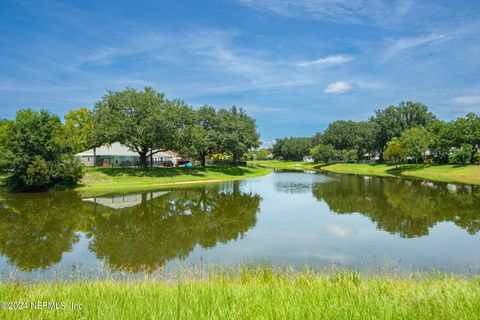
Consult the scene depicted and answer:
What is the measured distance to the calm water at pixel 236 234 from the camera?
1231 cm

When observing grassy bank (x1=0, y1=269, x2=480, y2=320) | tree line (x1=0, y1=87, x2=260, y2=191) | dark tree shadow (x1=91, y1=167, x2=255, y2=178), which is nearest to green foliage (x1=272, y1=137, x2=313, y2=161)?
tree line (x1=0, y1=87, x2=260, y2=191)

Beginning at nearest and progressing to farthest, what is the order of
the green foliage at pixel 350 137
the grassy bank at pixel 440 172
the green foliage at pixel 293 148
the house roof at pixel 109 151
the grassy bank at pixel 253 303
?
the grassy bank at pixel 253 303 → the grassy bank at pixel 440 172 → the house roof at pixel 109 151 → the green foliage at pixel 350 137 → the green foliage at pixel 293 148

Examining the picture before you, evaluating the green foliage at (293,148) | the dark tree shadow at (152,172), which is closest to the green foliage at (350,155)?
the green foliage at (293,148)

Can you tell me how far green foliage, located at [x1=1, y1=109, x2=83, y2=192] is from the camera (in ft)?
113

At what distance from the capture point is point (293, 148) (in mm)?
162375

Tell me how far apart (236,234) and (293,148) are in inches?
5815

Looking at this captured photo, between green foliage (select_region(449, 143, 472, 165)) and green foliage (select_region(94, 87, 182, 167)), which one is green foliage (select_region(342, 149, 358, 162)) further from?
green foliage (select_region(94, 87, 182, 167))

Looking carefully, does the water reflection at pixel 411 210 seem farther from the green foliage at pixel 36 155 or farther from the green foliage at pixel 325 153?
the green foliage at pixel 325 153

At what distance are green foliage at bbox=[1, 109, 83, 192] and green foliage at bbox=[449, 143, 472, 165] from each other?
64800mm

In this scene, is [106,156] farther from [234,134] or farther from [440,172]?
[440,172]

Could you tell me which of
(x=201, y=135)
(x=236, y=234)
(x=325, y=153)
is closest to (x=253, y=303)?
(x=236, y=234)

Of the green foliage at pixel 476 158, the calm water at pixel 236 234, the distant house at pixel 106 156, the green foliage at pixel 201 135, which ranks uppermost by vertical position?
the green foliage at pixel 201 135

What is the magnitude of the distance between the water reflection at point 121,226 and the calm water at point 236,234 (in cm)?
5

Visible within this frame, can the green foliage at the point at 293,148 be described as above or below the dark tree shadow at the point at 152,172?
above
